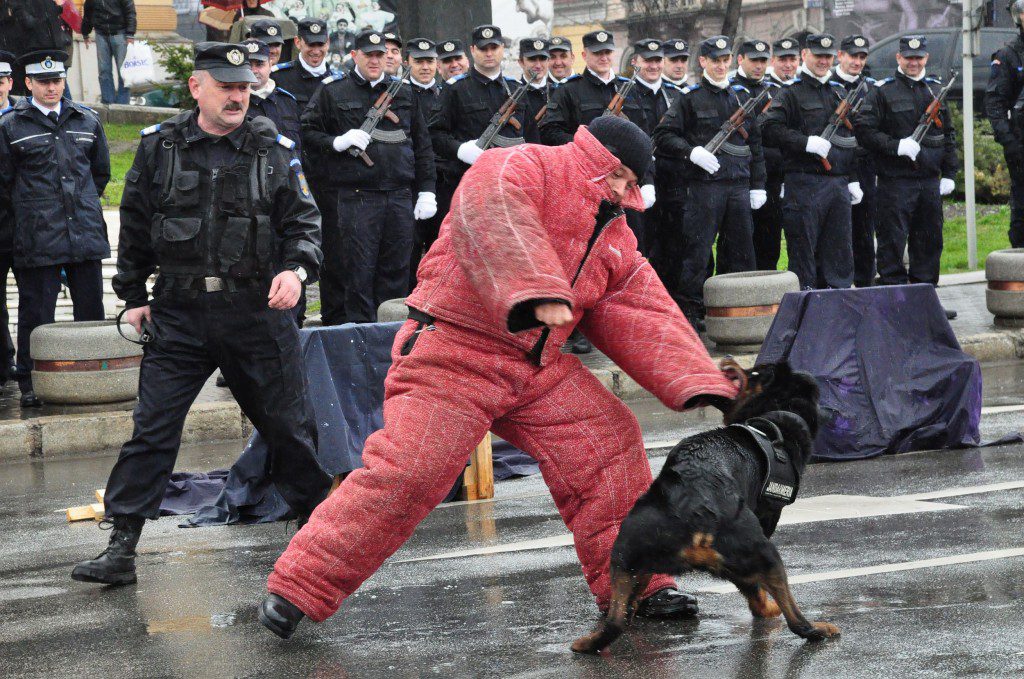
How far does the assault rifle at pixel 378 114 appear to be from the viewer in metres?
11.5

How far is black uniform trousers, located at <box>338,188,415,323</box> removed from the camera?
1144 cm

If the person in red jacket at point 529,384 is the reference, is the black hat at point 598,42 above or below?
above

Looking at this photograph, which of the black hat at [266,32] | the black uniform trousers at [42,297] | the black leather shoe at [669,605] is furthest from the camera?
the black hat at [266,32]

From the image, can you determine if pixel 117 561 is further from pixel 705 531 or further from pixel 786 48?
pixel 786 48

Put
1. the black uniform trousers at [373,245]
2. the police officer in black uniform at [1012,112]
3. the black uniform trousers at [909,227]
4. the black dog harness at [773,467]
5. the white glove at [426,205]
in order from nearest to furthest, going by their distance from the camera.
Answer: the black dog harness at [773,467]
the black uniform trousers at [373,245]
the white glove at [426,205]
the black uniform trousers at [909,227]
the police officer in black uniform at [1012,112]

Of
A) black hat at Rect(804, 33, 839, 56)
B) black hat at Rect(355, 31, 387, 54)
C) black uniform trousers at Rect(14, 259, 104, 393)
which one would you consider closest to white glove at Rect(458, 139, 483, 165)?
black hat at Rect(355, 31, 387, 54)

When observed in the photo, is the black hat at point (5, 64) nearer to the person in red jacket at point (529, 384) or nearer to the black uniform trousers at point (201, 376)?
the black uniform trousers at point (201, 376)

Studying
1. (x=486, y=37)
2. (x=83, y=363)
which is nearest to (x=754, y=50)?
(x=486, y=37)

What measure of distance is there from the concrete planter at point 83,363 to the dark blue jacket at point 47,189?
0.79 metres

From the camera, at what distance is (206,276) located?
6.04 meters

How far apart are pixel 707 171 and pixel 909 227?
99.2 inches

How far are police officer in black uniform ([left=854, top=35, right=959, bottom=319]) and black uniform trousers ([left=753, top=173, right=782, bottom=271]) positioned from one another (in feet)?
2.89

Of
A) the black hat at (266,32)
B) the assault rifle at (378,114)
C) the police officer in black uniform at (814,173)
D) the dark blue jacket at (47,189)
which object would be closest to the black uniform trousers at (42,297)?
the dark blue jacket at (47,189)

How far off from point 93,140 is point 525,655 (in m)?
7.26
